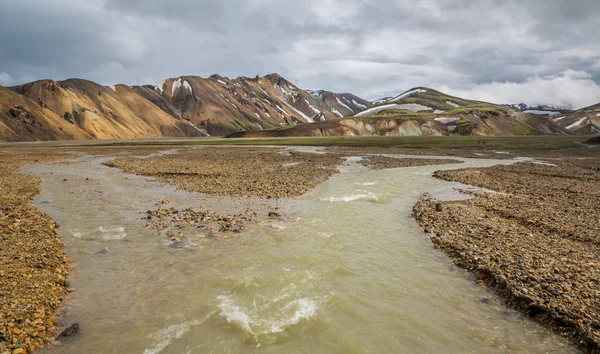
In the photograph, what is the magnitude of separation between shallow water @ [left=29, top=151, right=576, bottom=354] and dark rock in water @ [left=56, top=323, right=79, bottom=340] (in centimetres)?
18

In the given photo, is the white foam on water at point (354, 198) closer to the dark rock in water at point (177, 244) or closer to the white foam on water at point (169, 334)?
the dark rock in water at point (177, 244)

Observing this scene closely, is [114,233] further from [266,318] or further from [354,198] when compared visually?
[354,198]

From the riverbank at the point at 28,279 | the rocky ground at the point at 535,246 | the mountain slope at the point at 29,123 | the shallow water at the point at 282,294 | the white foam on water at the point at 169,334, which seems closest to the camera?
the riverbank at the point at 28,279

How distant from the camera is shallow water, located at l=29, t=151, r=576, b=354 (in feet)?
26.0

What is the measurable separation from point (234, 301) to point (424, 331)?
5.45m

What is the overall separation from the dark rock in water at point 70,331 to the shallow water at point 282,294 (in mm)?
184

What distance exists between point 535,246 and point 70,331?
16.7 m

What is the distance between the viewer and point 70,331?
781cm

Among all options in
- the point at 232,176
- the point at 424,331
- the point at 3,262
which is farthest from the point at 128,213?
the point at 424,331

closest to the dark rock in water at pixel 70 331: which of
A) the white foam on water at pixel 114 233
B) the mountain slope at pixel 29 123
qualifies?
the white foam on water at pixel 114 233

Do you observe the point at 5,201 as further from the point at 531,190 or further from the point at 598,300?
the point at 531,190

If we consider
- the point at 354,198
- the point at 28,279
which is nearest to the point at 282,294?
the point at 28,279

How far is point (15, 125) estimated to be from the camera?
167 m

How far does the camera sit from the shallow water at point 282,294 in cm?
792
